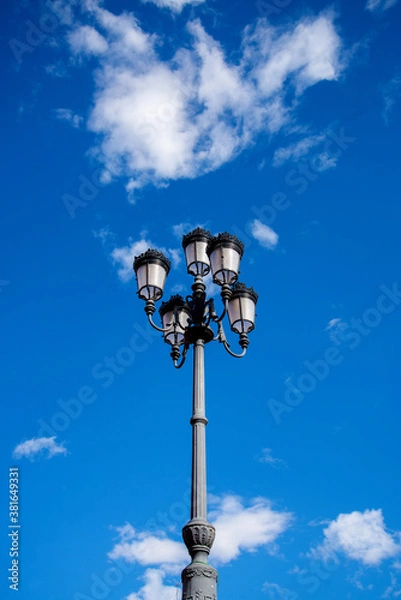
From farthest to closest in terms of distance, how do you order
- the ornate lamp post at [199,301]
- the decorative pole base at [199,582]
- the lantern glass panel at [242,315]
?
the lantern glass panel at [242,315], the ornate lamp post at [199,301], the decorative pole base at [199,582]

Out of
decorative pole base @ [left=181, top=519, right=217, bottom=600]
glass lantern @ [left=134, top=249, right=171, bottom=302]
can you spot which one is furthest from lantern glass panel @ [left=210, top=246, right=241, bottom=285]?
decorative pole base @ [left=181, top=519, right=217, bottom=600]

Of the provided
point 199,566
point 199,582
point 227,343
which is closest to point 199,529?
point 199,566

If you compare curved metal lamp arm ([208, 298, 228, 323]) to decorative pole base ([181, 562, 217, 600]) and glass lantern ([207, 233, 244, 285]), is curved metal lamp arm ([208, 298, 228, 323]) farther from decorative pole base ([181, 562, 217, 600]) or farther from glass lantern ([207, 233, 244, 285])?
decorative pole base ([181, 562, 217, 600])

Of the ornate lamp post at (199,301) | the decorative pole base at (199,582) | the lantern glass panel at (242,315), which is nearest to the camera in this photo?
the decorative pole base at (199,582)

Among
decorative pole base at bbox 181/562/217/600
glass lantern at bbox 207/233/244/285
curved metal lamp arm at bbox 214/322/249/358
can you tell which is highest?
glass lantern at bbox 207/233/244/285

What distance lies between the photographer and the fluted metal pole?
6.25 meters

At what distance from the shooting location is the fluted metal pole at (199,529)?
625 centimetres

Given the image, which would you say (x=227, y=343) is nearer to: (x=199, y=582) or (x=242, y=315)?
(x=242, y=315)

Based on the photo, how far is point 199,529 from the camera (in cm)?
660

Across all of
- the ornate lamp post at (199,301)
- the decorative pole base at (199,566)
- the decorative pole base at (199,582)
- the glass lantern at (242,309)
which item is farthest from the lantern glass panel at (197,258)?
the decorative pole base at (199,582)

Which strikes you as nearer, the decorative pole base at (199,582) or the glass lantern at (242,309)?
the decorative pole base at (199,582)

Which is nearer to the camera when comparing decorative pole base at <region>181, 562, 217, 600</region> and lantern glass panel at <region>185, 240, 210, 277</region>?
decorative pole base at <region>181, 562, 217, 600</region>

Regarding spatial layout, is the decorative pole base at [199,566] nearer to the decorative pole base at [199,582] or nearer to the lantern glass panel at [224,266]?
the decorative pole base at [199,582]

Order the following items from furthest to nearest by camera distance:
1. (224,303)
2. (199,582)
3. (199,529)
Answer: (224,303) < (199,529) < (199,582)
